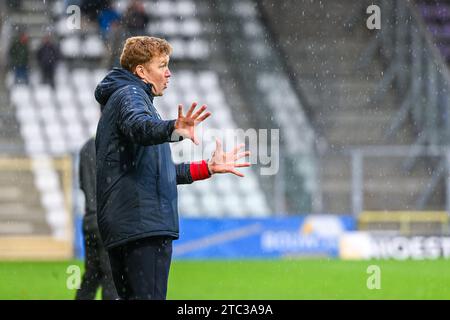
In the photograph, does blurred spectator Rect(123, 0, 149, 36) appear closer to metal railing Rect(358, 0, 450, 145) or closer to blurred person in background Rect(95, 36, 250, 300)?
metal railing Rect(358, 0, 450, 145)

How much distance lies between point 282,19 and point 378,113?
3.08 metres

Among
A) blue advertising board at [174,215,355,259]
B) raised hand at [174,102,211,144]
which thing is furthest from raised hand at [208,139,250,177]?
blue advertising board at [174,215,355,259]

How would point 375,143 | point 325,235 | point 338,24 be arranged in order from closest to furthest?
point 325,235
point 375,143
point 338,24

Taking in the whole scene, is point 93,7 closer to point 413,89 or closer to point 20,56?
point 20,56

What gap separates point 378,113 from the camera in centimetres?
2058

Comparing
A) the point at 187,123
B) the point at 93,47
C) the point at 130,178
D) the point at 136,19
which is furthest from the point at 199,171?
the point at 93,47

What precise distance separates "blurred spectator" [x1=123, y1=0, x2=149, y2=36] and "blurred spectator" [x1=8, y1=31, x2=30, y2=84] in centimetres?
189

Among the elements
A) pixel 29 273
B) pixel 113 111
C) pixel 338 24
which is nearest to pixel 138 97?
pixel 113 111

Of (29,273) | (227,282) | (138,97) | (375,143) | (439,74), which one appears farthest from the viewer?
(375,143)

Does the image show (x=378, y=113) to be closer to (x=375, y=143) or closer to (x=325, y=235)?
(x=375, y=143)

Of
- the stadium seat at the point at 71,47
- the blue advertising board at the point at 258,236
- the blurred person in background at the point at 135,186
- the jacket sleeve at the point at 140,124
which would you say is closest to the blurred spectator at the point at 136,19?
the stadium seat at the point at 71,47

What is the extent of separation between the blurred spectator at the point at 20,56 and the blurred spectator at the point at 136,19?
1.89 meters

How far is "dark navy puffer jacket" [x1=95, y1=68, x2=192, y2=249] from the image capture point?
524 centimetres

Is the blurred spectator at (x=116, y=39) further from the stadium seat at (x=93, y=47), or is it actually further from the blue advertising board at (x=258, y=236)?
the blue advertising board at (x=258, y=236)
